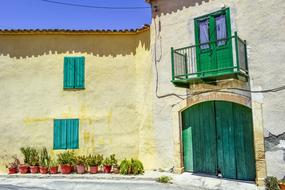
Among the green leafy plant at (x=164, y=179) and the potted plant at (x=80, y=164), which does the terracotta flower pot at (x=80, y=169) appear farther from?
the green leafy plant at (x=164, y=179)

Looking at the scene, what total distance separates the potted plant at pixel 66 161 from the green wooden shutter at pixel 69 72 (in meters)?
2.98

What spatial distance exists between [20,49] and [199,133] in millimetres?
8711

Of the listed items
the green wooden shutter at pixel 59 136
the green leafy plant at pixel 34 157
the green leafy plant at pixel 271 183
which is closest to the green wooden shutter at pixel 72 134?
the green wooden shutter at pixel 59 136

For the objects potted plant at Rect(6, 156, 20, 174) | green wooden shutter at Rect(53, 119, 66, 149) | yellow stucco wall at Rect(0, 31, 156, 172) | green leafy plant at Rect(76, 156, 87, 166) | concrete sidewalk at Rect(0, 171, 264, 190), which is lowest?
concrete sidewalk at Rect(0, 171, 264, 190)

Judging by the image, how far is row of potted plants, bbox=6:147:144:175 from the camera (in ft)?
37.0

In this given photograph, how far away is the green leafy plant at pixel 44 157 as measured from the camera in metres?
12.0

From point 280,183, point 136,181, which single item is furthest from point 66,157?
point 280,183

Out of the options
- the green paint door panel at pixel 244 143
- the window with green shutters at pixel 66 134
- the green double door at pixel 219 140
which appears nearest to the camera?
the green paint door panel at pixel 244 143

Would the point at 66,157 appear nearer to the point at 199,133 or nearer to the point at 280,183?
the point at 199,133

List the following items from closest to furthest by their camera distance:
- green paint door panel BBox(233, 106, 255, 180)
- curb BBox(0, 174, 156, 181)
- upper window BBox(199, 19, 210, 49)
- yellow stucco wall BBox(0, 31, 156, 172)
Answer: green paint door panel BBox(233, 106, 255, 180)
upper window BBox(199, 19, 210, 49)
curb BBox(0, 174, 156, 181)
yellow stucco wall BBox(0, 31, 156, 172)

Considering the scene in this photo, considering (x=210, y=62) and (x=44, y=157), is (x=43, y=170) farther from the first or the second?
(x=210, y=62)

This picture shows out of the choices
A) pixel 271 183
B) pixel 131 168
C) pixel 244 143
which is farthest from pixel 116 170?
pixel 271 183

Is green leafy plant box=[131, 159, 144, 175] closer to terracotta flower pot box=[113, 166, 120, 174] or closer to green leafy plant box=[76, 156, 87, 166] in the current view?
terracotta flower pot box=[113, 166, 120, 174]

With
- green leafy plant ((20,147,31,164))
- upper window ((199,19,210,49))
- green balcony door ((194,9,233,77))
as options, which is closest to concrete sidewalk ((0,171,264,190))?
green leafy plant ((20,147,31,164))
